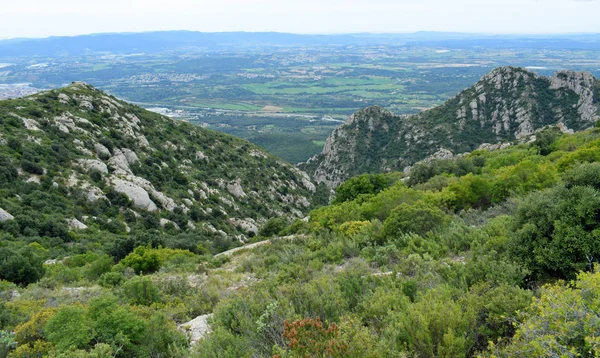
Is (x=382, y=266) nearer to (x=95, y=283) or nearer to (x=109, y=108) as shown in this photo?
(x=95, y=283)

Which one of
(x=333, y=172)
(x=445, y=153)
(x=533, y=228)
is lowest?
(x=333, y=172)

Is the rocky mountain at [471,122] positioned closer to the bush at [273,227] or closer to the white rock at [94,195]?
the bush at [273,227]

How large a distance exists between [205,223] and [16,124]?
66.6ft

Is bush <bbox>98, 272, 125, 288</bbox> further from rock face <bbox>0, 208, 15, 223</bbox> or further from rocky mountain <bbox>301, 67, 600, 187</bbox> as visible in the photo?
rocky mountain <bbox>301, 67, 600, 187</bbox>

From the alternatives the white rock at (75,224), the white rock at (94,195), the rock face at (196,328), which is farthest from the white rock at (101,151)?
the rock face at (196,328)

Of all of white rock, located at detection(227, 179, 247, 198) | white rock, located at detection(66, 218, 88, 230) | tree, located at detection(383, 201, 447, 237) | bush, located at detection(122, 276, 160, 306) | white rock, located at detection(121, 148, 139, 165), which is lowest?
white rock, located at detection(227, 179, 247, 198)

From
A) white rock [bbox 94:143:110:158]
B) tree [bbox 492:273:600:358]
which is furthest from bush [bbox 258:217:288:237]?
tree [bbox 492:273:600:358]

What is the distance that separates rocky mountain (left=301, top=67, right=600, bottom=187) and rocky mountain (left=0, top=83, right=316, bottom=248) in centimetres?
2793

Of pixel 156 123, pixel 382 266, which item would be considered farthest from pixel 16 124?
pixel 382 266

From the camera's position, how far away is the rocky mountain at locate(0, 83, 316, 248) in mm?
27719

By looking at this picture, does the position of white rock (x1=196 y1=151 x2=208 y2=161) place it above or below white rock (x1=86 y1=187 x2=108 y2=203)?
above

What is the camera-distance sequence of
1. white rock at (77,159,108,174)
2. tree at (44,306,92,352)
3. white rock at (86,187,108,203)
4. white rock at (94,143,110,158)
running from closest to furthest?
tree at (44,306,92,352) < white rock at (86,187,108,203) < white rock at (77,159,108,174) < white rock at (94,143,110,158)

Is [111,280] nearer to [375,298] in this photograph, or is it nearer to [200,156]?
[375,298]

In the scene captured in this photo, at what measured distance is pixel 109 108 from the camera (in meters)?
47.3
